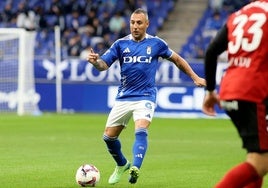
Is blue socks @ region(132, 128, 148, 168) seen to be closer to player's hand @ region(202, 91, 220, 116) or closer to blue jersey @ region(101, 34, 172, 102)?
blue jersey @ region(101, 34, 172, 102)

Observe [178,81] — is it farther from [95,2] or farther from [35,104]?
[95,2]

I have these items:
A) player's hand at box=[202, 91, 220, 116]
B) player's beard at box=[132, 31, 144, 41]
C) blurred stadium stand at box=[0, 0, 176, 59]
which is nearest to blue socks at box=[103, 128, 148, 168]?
player's beard at box=[132, 31, 144, 41]

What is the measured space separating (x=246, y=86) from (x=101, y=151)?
922cm

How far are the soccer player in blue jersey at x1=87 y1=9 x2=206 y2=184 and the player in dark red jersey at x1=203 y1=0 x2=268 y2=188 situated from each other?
3.76m

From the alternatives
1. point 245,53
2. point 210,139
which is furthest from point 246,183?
point 210,139

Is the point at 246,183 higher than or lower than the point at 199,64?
higher

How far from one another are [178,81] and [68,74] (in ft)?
12.3

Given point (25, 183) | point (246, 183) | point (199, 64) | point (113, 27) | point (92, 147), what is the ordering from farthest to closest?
point (113, 27) → point (199, 64) → point (92, 147) → point (25, 183) → point (246, 183)

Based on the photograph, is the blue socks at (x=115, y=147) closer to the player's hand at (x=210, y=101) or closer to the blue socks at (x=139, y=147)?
the blue socks at (x=139, y=147)

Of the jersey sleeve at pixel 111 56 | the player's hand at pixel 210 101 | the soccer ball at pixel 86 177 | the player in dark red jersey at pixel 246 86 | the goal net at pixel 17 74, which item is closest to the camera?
the player in dark red jersey at pixel 246 86

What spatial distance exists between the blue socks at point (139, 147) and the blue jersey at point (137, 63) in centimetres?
56

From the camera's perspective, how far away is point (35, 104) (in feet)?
92.7

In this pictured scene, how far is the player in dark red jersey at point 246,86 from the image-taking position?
6.92 metres

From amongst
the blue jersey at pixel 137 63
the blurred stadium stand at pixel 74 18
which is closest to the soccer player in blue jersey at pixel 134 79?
the blue jersey at pixel 137 63
